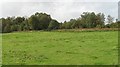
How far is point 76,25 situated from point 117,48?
41.9 m

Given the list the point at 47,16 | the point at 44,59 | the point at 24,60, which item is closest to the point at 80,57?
the point at 44,59

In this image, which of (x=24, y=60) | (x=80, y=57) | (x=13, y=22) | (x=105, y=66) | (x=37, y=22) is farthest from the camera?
(x=13, y=22)

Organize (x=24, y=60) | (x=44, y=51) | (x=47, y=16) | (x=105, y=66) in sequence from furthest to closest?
(x=47, y=16)
(x=44, y=51)
(x=24, y=60)
(x=105, y=66)

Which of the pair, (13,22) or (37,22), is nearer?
(37,22)

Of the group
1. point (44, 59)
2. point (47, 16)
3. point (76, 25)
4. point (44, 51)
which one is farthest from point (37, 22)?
point (44, 59)

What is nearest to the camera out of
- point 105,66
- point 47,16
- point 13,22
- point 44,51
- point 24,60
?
point 105,66

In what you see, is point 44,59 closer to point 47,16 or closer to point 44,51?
point 44,51

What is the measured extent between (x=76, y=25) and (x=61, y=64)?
47.0 meters

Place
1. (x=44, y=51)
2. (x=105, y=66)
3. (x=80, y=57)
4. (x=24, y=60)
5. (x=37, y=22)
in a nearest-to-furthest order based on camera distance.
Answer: (x=105, y=66) → (x=24, y=60) → (x=80, y=57) → (x=44, y=51) → (x=37, y=22)

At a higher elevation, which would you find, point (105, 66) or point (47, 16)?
point (47, 16)

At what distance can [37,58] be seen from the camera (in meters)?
15.9

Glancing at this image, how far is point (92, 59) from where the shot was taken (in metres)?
15.5

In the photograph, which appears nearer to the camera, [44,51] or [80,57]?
[80,57]

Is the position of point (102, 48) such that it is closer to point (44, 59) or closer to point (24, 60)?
point (44, 59)
